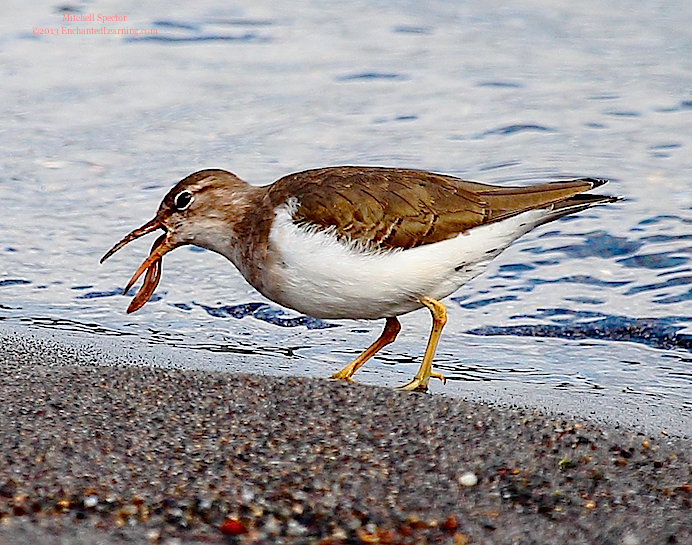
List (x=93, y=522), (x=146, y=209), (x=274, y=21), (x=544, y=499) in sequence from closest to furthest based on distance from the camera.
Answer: (x=93, y=522)
(x=544, y=499)
(x=146, y=209)
(x=274, y=21)

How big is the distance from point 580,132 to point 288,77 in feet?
9.86

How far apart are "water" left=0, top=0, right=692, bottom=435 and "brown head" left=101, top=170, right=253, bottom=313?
0.70 meters

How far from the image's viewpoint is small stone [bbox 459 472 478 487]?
3572 mm

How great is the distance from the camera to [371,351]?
568 cm

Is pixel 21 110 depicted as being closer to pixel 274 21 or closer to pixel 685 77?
pixel 274 21

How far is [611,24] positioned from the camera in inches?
472

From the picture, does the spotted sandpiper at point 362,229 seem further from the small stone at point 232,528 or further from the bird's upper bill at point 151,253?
the small stone at point 232,528

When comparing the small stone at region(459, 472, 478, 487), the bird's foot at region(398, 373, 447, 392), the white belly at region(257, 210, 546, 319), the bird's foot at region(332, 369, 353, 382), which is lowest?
the bird's foot at region(332, 369, 353, 382)

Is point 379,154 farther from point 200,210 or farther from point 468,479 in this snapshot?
point 468,479

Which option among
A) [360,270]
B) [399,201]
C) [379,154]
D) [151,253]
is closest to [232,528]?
[360,270]

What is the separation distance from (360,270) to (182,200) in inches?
41.6

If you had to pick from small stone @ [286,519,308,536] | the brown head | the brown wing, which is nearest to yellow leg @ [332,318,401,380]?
the brown wing

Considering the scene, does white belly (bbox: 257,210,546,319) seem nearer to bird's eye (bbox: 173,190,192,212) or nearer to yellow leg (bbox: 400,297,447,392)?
yellow leg (bbox: 400,297,447,392)

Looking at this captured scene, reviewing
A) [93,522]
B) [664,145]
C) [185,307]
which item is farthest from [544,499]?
[664,145]
